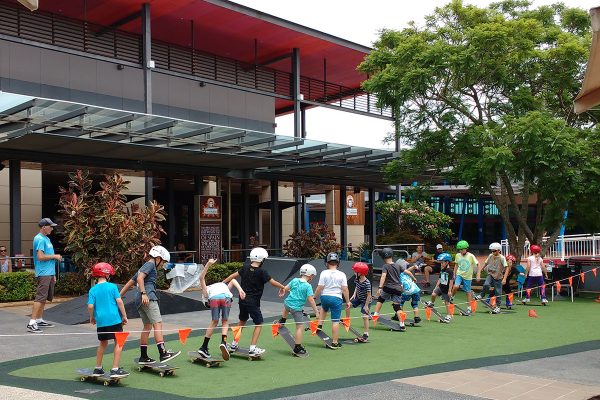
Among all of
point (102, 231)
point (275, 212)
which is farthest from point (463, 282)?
point (275, 212)

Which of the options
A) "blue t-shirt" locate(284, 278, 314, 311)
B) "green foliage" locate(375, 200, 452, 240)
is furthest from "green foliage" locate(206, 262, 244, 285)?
"green foliage" locate(375, 200, 452, 240)

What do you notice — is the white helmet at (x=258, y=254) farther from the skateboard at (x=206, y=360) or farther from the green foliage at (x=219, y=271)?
the green foliage at (x=219, y=271)

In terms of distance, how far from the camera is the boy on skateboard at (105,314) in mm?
7645

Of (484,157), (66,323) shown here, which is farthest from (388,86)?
(66,323)

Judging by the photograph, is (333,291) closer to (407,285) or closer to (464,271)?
(407,285)

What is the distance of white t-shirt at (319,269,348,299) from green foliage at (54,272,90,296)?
813 cm

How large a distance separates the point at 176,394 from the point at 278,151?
13.0 m

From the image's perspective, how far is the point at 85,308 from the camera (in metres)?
12.9

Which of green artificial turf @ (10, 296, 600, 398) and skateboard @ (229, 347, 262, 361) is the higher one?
skateboard @ (229, 347, 262, 361)

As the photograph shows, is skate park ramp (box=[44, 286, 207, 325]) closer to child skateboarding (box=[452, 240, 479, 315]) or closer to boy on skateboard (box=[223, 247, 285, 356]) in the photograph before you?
boy on skateboard (box=[223, 247, 285, 356])

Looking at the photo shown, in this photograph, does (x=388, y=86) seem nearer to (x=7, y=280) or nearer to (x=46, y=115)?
(x=46, y=115)

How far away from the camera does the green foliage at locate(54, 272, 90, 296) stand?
16234 mm

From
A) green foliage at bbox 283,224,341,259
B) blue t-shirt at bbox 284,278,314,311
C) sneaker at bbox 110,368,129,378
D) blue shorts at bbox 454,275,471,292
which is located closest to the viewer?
sneaker at bbox 110,368,129,378

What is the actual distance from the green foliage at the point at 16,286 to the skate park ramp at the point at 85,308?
2.10m
